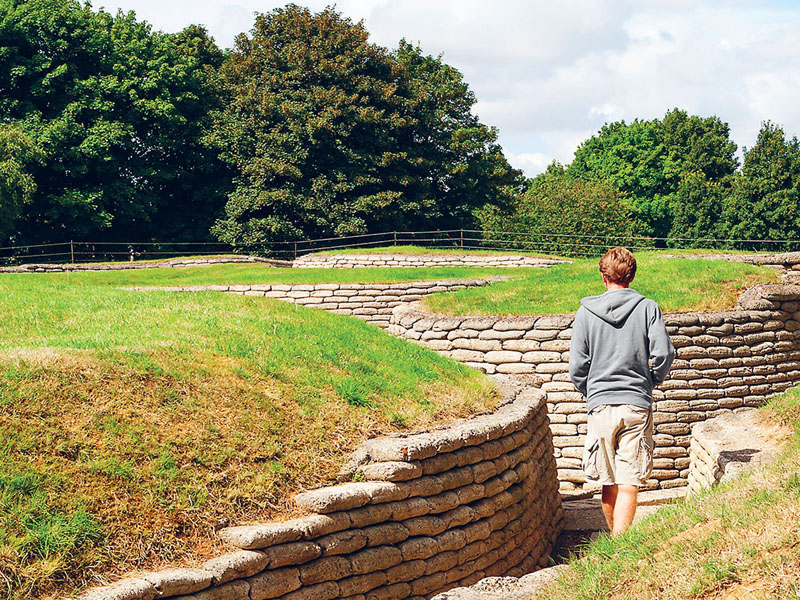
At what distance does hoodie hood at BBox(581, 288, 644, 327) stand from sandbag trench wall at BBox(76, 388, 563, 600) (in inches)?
63.2

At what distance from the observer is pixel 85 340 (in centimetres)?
699

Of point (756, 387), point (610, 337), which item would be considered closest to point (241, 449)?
point (610, 337)

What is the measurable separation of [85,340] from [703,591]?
17.5ft

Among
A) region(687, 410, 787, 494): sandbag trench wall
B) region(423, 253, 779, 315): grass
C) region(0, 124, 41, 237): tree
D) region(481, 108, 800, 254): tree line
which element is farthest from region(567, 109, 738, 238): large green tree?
region(687, 410, 787, 494): sandbag trench wall

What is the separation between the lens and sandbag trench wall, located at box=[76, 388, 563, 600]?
484cm

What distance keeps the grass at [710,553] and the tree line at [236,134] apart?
3077 cm

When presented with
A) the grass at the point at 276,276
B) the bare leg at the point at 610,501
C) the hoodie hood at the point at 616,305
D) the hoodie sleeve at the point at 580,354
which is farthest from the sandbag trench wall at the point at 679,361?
the grass at the point at 276,276

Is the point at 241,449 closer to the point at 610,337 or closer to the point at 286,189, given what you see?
the point at 610,337

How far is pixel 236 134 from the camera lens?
124 ft

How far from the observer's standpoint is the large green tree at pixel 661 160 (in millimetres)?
56219

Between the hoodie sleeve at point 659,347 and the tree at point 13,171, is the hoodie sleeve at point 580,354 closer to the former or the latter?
the hoodie sleeve at point 659,347

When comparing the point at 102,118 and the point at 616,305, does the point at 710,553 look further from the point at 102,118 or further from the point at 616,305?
the point at 102,118

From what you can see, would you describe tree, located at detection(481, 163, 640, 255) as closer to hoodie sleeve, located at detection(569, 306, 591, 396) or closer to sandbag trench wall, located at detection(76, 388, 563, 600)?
sandbag trench wall, located at detection(76, 388, 563, 600)

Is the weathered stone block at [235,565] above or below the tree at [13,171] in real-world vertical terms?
below
